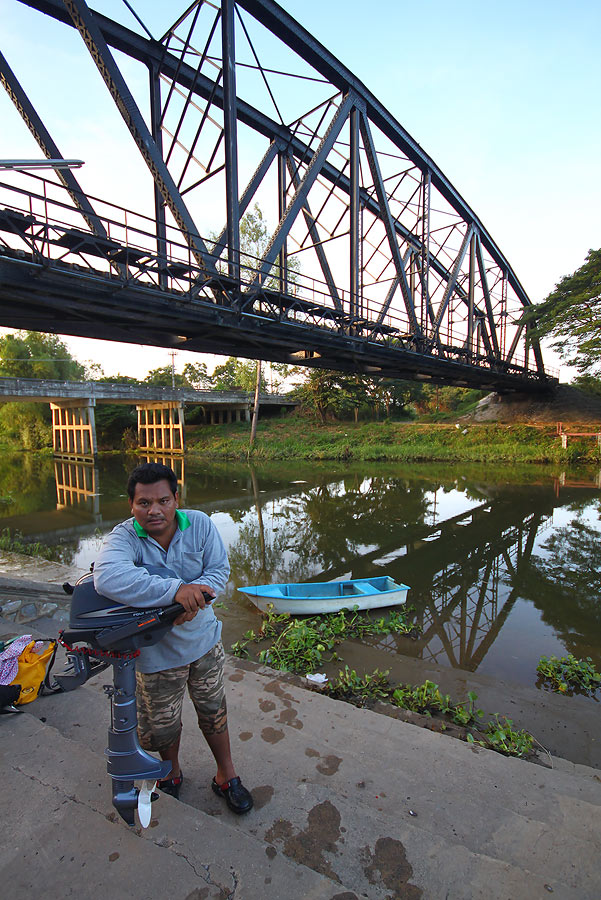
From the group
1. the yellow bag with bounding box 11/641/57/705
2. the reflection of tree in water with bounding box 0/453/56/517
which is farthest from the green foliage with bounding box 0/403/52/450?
the yellow bag with bounding box 11/641/57/705

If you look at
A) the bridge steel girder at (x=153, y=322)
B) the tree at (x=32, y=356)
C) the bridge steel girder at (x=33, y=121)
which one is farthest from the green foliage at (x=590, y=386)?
the tree at (x=32, y=356)

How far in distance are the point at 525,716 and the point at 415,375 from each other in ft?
55.2

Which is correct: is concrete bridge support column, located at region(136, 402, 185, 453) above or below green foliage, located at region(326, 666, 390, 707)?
above

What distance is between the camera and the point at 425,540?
1100cm

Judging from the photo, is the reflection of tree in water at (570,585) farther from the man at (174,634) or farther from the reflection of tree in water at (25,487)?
the reflection of tree in water at (25,487)

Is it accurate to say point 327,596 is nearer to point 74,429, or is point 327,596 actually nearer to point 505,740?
point 505,740

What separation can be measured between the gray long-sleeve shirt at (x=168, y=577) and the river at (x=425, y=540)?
3.62 metres

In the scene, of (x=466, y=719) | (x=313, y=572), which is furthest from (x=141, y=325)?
(x=466, y=719)

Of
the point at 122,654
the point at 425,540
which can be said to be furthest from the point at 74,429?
the point at 122,654

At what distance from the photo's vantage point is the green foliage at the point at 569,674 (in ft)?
15.6

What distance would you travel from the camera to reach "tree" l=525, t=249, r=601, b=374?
24312mm

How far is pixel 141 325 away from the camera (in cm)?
878

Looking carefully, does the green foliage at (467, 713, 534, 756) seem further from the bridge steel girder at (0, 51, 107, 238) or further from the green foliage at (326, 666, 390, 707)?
the bridge steel girder at (0, 51, 107, 238)

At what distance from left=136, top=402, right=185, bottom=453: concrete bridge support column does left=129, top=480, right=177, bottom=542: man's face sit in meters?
35.5
